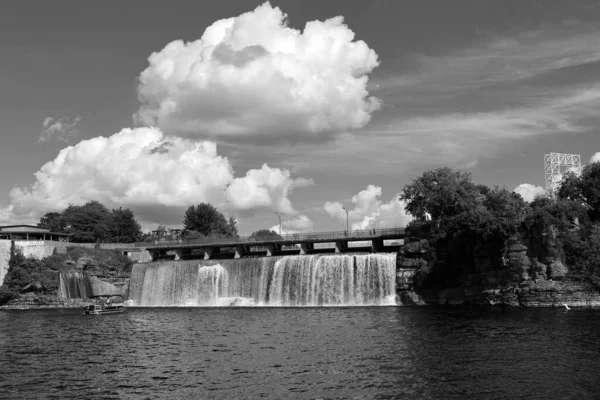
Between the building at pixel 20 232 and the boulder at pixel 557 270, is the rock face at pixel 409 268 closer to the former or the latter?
the boulder at pixel 557 270

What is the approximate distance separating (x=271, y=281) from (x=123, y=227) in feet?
229

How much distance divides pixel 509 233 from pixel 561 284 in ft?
28.6

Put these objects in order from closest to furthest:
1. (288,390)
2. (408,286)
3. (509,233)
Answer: (288,390)
(509,233)
(408,286)

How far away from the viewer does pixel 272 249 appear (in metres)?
99.4

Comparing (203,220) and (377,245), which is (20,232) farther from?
(377,245)

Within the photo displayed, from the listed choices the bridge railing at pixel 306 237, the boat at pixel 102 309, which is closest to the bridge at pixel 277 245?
the bridge railing at pixel 306 237

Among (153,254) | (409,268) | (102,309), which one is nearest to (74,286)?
(153,254)

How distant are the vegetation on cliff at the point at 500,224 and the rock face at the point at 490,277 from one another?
14cm

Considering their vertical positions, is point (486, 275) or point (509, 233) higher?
point (509, 233)

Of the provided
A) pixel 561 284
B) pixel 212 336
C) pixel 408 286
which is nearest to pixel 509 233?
pixel 561 284

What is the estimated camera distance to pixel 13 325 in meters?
60.9

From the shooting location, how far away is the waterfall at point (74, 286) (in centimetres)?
9519

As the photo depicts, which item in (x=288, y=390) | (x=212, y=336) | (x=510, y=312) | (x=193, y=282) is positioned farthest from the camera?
(x=193, y=282)

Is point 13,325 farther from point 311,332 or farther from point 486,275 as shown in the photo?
point 486,275
